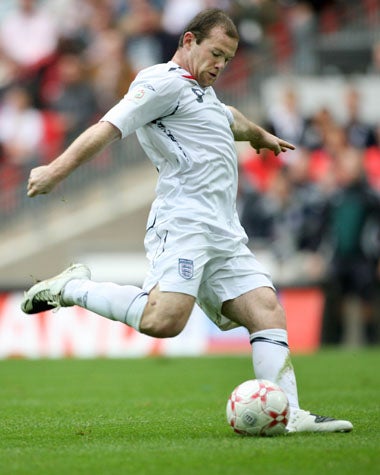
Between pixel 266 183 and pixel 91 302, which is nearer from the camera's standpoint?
pixel 91 302

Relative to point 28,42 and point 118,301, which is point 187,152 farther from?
point 28,42

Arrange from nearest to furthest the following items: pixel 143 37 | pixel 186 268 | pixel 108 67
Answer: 1. pixel 186 268
2. pixel 143 37
3. pixel 108 67

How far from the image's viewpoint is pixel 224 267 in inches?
289

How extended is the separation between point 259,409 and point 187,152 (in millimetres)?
1604

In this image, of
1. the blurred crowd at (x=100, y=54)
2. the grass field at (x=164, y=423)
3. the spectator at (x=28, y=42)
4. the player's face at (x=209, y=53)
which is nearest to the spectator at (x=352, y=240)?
the grass field at (x=164, y=423)

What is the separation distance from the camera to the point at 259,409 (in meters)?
6.95

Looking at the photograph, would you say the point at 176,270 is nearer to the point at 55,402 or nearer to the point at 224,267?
the point at 224,267

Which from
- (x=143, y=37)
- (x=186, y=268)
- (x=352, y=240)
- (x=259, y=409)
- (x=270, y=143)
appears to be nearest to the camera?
(x=259, y=409)

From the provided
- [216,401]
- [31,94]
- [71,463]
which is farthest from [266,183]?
[71,463]

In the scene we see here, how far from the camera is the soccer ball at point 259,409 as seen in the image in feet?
22.8

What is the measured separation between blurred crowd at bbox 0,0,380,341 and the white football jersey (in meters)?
9.93

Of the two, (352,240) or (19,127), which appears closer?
(352,240)

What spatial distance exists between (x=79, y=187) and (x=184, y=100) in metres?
13.7

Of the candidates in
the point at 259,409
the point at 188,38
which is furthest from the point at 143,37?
Result: the point at 259,409
